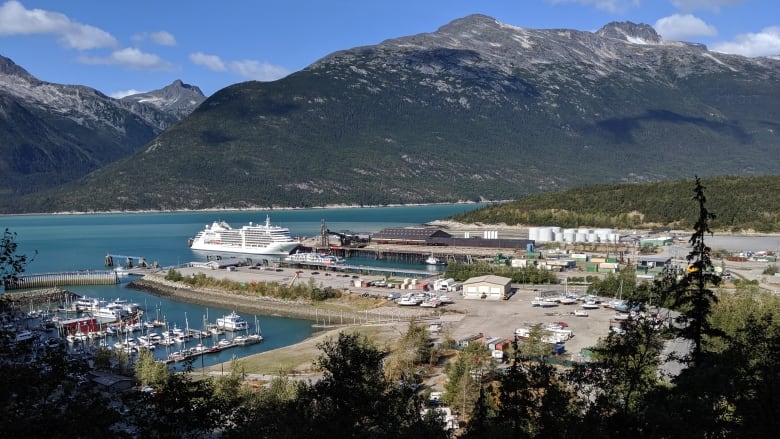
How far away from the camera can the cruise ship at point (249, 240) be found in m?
81.7

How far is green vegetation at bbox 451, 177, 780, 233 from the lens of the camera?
78.7 m

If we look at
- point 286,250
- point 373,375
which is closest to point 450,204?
point 286,250

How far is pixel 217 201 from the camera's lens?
172m

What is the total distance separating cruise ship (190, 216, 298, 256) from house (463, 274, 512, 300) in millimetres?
41765

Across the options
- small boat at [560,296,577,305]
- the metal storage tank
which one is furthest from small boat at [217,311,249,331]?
the metal storage tank

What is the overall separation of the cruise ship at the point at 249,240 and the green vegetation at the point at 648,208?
30756 mm

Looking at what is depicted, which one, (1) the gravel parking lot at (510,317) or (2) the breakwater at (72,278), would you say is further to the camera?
(2) the breakwater at (72,278)

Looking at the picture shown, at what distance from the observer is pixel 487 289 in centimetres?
4331

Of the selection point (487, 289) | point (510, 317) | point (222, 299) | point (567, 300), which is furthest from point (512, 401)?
point (222, 299)

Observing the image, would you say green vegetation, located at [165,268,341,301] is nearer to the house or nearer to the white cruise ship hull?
the house

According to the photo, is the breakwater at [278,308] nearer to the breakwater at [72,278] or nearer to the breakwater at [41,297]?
the breakwater at [72,278]

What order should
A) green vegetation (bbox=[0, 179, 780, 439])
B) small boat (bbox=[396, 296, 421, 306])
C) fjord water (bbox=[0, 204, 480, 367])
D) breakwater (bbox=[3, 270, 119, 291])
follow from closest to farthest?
green vegetation (bbox=[0, 179, 780, 439]) → fjord water (bbox=[0, 204, 480, 367]) → small boat (bbox=[396, 296, 421, 306]) → breakwater (bbox=[3, 270, 119, 291])

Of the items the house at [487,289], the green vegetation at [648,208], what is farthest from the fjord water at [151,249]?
the green vegetation at [648,208]

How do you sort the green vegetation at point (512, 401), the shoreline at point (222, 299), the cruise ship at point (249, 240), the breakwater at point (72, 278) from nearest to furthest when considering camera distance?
the green vegetation at point (512, 401)
the shoreline at point (222, 299)
the breakwater at point (72, 278)
the cruise ship at point (249, 240)
